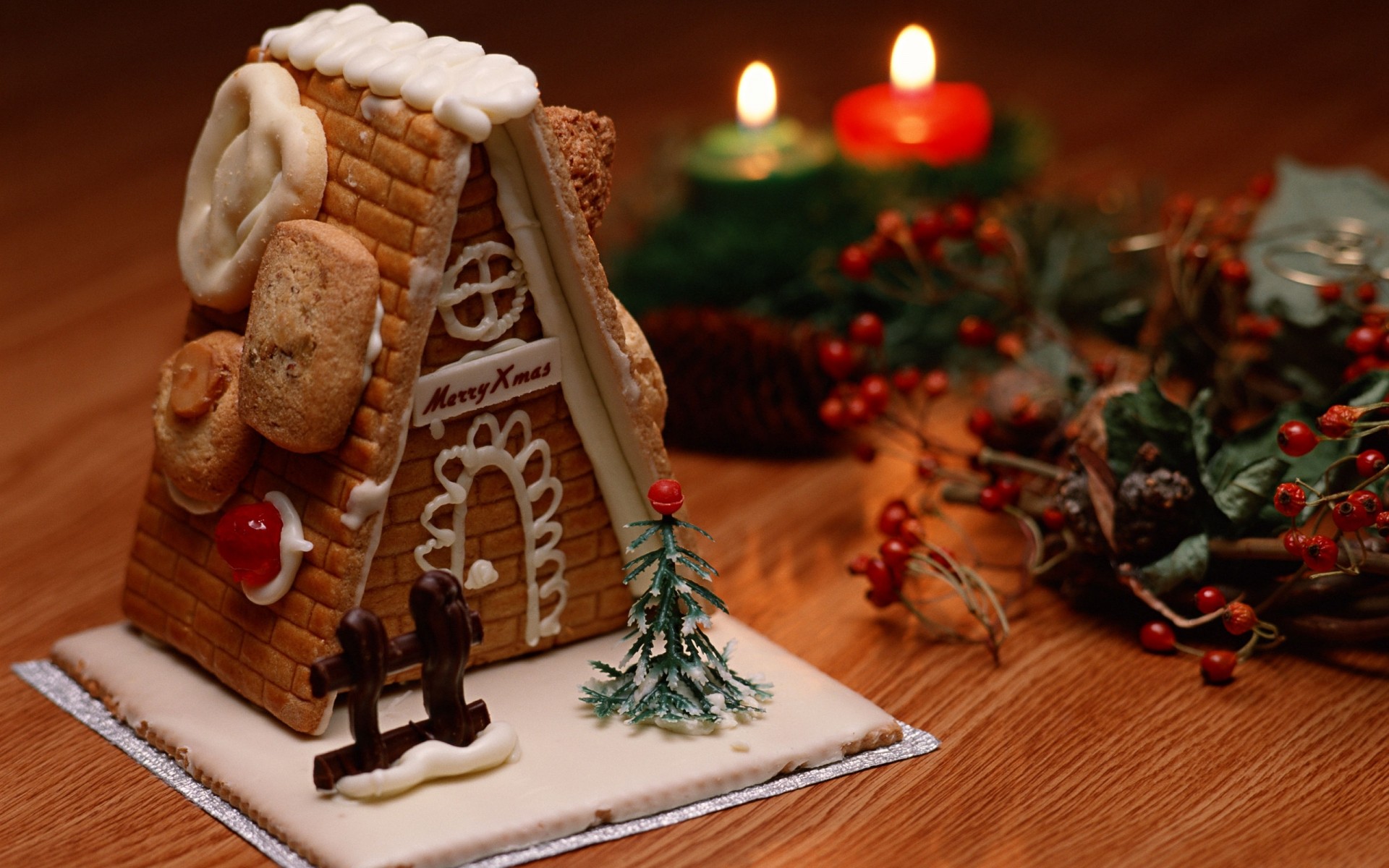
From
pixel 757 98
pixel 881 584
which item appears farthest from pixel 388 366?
pixel 757 98

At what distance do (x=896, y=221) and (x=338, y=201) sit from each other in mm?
542

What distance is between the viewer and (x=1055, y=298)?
1.75 meters

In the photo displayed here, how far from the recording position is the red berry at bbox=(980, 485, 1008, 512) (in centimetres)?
134

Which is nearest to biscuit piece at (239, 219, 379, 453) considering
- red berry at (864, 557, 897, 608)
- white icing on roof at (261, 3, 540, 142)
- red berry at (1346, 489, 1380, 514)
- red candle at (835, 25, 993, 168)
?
white icing on roof at (261, 3, 540, 142)

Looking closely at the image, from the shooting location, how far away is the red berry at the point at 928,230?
4.82 feet

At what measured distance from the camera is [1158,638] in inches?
48.6

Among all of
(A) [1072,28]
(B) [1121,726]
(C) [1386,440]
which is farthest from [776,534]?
(A) [1072,28]

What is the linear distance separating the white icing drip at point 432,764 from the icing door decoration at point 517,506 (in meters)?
0.14

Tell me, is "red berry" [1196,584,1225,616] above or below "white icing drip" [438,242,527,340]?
below

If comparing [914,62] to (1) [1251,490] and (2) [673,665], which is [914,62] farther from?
(2) [673,665]

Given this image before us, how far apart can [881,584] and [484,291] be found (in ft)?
1.33

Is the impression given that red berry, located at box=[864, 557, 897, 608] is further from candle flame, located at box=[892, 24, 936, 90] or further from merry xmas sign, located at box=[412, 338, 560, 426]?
candle flame, located at box=[892, 24, 936, 90]

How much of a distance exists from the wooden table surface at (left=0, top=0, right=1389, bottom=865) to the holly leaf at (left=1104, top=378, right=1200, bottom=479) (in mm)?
146

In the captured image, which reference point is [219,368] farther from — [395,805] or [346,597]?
[395,805]
